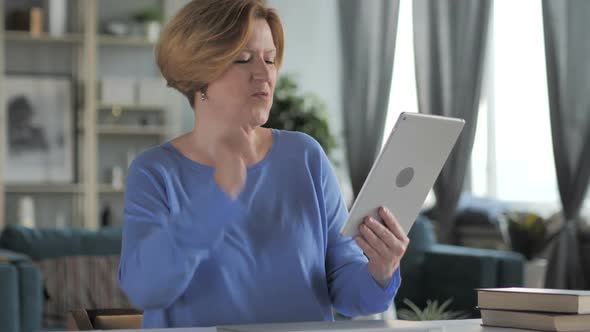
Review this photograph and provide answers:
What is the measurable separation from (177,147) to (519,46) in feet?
18.0

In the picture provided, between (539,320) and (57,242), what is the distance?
3.59m

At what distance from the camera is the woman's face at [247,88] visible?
5.65 ft

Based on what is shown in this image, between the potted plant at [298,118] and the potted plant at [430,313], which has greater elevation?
the potted plant at [298,118]

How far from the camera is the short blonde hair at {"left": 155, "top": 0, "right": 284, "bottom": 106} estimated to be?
5.63ft

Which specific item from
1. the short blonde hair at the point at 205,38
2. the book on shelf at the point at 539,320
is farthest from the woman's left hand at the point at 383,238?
the short blonde hair at the point at 205,38

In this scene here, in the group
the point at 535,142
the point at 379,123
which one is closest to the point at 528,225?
the point at 379,123

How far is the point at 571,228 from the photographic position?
526 cm

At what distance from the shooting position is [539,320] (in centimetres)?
169

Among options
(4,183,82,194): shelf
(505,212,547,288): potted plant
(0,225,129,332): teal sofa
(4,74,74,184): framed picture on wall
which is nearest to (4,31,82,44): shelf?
(4,74,74,184): framed picture on wall

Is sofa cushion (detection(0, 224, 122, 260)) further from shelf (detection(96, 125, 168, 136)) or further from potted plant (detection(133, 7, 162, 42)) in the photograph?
potted plant (detection(133, 7, 162, 42))

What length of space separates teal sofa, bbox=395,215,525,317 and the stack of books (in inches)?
131

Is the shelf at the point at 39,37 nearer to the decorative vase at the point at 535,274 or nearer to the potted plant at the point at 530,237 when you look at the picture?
the potted plant at the point at 530,237

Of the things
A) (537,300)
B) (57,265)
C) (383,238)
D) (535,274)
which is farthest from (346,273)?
(535,274)

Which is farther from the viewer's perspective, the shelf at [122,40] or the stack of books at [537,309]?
the shelf at [122,40]
